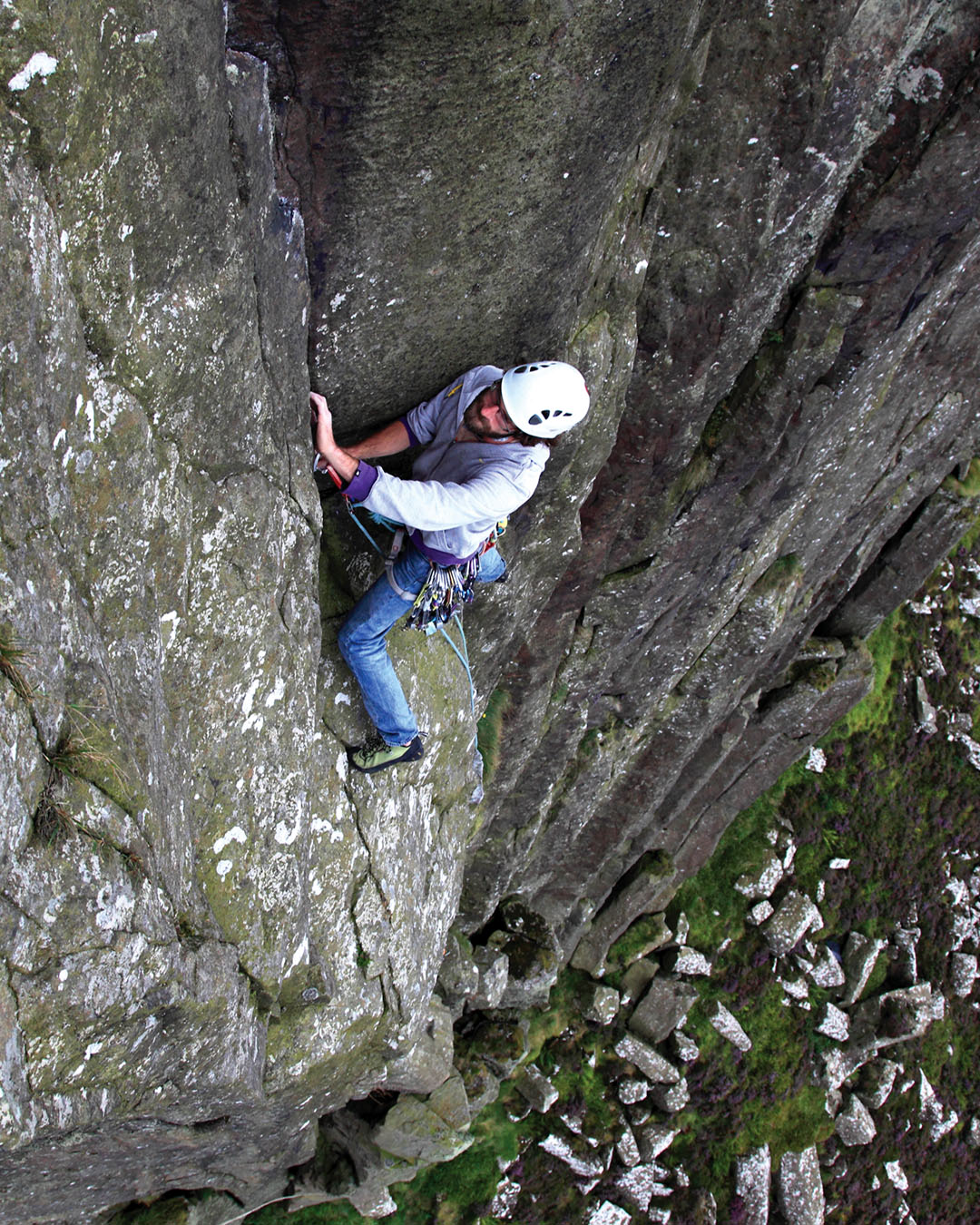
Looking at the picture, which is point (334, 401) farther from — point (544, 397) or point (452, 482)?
point (544, 397)

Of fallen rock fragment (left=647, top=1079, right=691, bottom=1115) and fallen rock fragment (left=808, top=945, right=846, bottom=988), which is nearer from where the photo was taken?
fallen rock fragment (left=647, top=1079, right=691, bottom=1115)

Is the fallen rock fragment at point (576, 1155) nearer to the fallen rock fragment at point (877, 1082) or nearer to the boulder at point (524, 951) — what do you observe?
the boulder at point (524, 951)

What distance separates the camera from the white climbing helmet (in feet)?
21.8

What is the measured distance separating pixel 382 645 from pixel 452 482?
1831mm

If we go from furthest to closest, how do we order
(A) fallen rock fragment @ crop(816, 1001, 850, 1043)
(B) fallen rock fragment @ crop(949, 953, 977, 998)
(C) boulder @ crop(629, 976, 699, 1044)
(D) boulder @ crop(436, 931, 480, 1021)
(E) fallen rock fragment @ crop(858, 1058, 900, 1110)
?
(B) fallen rock fragment @ crop(949, 953, 977, 998)
(A) fallen rock fragment @ crop(816, 1001, 850, 1043)
(E) fallen rock fragment @ crop(858, 1058, 900, 1110)
(C) boulder @ crop(629, 976, 699, 1044)
(D) boulder @ crop(436, 931, 480, 1021)

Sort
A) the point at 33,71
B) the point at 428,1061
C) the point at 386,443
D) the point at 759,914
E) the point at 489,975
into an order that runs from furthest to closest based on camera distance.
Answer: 1. the point at 759,914
2. the point at 489,975
3. the point at 428,1061
4. the point at 386,443
5. the point at 33,71

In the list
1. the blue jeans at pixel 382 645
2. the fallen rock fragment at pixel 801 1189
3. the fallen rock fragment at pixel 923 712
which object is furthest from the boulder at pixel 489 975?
the fallen rock fragment at pixel 923 712

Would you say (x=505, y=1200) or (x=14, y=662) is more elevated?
(x=14, y=662)

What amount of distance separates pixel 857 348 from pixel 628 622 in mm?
4676

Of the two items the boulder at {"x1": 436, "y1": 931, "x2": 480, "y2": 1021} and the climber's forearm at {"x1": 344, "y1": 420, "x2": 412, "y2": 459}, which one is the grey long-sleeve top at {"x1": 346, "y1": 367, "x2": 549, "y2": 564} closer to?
the climber's forearm at {"x1": 344, "y1": 420, "x2": 412, "y2": 459}

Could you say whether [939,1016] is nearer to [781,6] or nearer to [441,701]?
[441,701]

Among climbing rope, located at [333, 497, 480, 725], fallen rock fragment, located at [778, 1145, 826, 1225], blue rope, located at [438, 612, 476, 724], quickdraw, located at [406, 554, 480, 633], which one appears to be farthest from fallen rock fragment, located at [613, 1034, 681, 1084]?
quickdraw, located at [406, 554, 480, 633]

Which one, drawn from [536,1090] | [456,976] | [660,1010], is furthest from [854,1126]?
[456,976]

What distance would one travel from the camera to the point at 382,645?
8125mm
